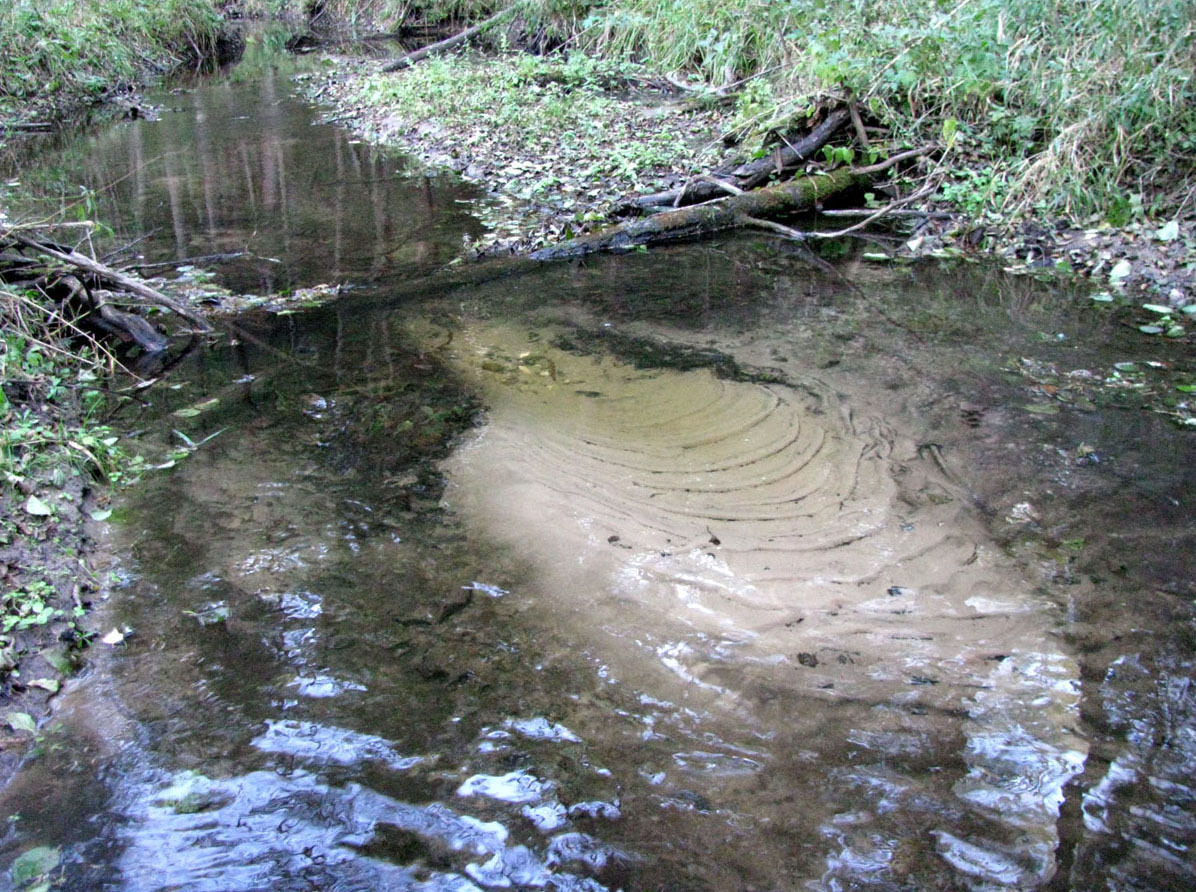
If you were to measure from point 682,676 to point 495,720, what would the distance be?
605mm

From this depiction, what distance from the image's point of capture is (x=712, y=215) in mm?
7746

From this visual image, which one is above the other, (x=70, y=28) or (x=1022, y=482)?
(x=70, y=28)

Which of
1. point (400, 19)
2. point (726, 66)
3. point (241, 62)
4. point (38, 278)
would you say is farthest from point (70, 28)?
point (38, 278)

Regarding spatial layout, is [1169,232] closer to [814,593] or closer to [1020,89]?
[1020,89]

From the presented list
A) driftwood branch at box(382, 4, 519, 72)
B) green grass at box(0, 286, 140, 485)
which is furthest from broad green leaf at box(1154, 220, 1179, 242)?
driftwood branch at box(382, 4, 519, 72)

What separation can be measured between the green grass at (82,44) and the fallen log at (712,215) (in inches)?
427

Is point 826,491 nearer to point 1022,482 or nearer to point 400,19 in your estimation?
point 1022,482

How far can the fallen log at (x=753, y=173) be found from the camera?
8000 millimetres

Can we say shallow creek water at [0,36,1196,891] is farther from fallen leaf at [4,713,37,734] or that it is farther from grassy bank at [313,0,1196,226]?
grassy bank at [313,0,1196,226]

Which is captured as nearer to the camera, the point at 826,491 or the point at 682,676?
the point at 682,676

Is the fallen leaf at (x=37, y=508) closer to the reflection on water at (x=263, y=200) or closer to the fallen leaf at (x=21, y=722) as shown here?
the fallen leaf at (x=21, y=722)

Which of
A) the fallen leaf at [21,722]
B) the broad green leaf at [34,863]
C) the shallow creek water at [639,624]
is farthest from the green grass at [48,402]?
the broad green leaf at [34,863]

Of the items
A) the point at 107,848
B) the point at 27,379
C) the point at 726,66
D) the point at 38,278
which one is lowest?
the point at 107,848

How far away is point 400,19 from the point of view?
833 inches
